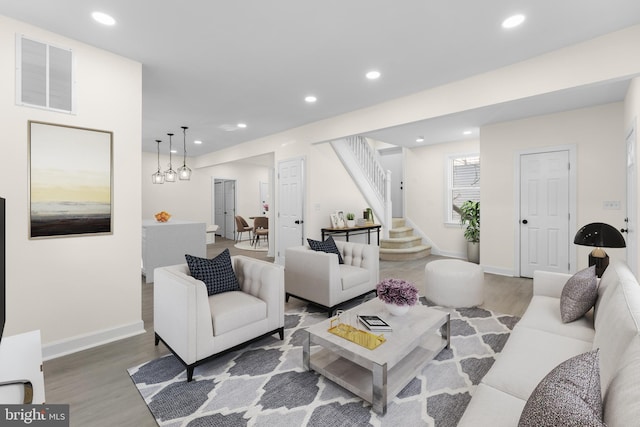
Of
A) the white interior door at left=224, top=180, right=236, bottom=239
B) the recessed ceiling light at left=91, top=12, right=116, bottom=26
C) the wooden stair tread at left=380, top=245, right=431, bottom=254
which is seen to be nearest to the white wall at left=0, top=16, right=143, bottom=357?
the recessed ceiling light at left=91, top=12, right=116, bottom=26

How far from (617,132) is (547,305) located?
3.30 metres

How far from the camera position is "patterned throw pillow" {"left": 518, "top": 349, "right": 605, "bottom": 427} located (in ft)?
2.47

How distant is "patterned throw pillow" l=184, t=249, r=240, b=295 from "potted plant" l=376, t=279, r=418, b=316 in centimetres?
132

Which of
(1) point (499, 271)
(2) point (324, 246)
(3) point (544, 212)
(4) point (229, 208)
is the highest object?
(4) point (229, 208)

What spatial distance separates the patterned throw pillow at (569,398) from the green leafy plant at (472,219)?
17.6 feet

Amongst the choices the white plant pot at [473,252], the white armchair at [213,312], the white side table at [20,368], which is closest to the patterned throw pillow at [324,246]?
the white armchair at [213,312]

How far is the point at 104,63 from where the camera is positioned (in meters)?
2.76

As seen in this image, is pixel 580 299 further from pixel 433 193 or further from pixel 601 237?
pixel 433 193

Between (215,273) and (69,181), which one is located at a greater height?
(69,181)

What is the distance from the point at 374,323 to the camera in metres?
2.13

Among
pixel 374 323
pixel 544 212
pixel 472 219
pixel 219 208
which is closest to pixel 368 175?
pixel 472 219

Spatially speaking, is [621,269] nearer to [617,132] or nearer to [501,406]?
[501,406]

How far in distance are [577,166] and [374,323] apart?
4.21 metres

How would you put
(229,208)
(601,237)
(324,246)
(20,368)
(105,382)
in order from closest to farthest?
1. (20,368)
2. (105,382)
3. (601,237)
4. (324,246)
5. (229,208)
